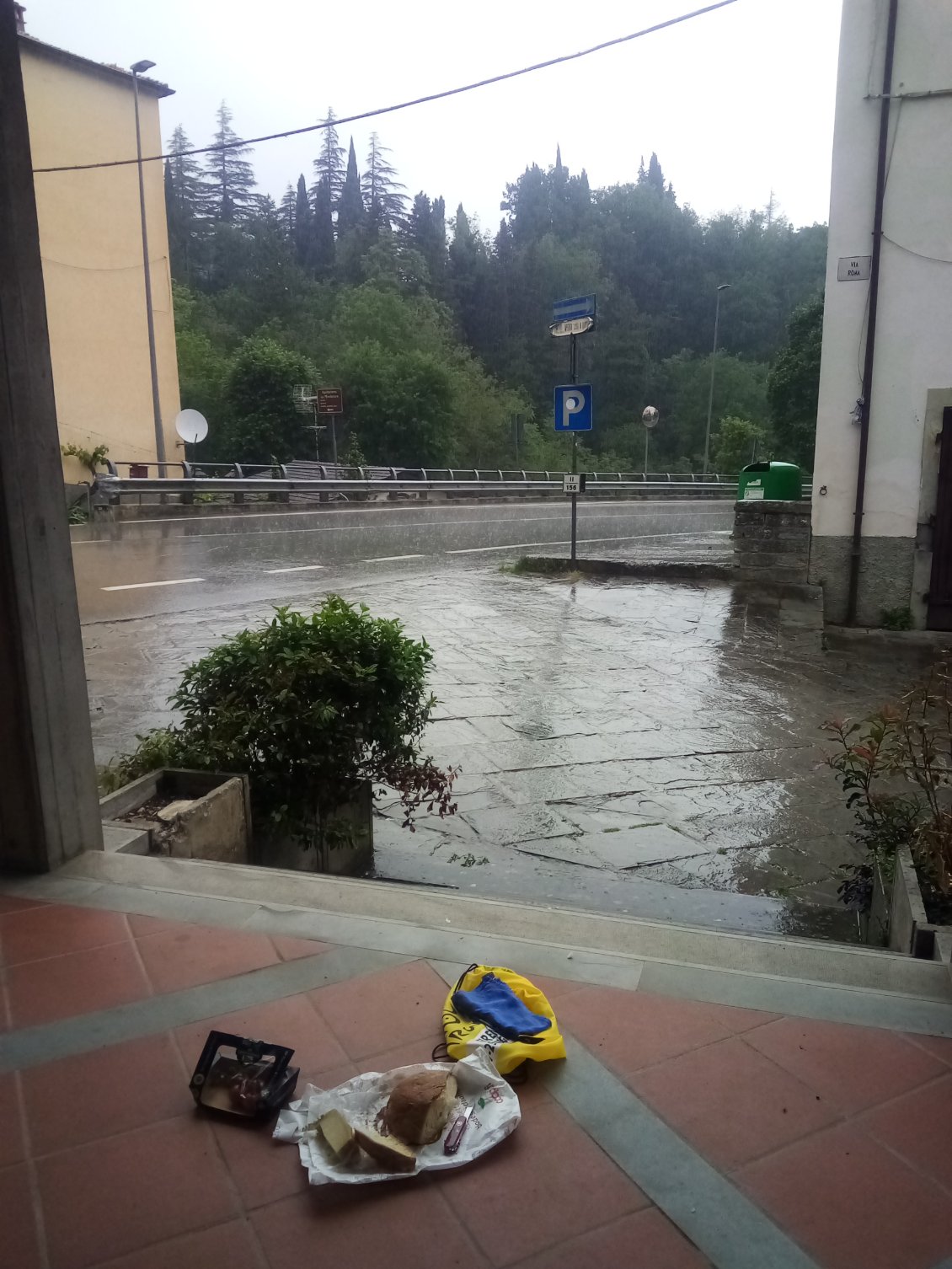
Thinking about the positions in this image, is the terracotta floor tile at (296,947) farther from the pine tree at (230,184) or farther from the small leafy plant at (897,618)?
the pine tree at (230,184)

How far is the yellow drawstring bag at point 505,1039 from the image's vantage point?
1.91 meters

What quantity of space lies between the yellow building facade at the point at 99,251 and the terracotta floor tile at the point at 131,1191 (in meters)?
24.4

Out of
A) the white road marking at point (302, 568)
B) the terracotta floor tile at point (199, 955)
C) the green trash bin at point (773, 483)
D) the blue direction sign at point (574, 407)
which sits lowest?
the white road marking at point (302, 568)

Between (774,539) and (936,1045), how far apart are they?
8.18 m

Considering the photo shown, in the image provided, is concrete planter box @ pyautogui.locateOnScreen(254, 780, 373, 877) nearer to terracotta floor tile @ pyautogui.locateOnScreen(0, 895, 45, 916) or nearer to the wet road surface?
the wet road surface

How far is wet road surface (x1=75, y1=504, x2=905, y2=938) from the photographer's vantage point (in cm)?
373

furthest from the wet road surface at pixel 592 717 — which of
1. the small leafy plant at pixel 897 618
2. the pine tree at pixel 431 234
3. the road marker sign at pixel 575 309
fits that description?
the pine tree at pixel 431 234

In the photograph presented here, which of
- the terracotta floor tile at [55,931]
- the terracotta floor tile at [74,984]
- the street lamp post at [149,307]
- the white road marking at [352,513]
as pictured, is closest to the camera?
the terracotta floor tile at [74,984]

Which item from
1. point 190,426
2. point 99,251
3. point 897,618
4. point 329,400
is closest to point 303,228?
point 329,400

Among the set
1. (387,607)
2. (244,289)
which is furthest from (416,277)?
(387,607)

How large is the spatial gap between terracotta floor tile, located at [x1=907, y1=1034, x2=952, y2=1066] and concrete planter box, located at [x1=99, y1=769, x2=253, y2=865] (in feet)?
7.39

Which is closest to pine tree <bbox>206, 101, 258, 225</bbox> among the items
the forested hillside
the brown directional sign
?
the forested hillside

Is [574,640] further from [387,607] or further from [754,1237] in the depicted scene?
[754,1237]

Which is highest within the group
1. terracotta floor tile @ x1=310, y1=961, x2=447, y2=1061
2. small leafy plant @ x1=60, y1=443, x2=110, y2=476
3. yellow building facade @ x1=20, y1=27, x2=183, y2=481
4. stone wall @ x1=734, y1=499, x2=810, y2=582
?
yellow building facade @ x1=20, y1=27, x2=183, y2=481
